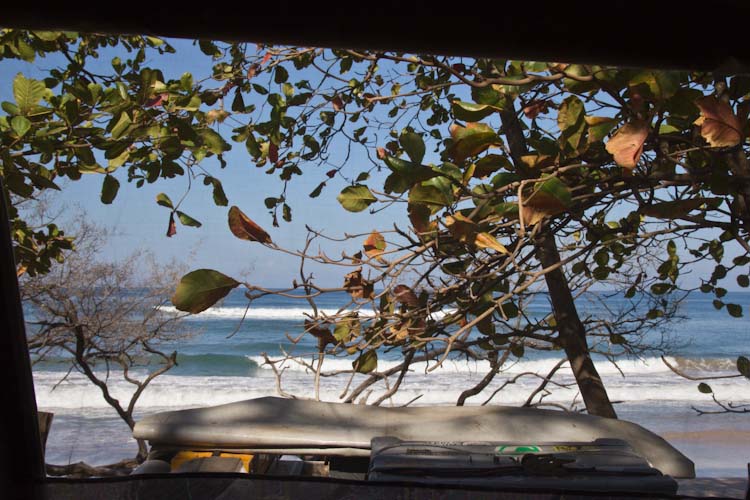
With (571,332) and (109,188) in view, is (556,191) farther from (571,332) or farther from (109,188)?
(571,332)

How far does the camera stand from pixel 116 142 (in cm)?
133

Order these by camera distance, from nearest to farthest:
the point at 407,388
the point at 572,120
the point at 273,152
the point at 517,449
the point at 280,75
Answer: the point at 517,449
the point at 572,120
the point at 273,152
the point at 280,75
the point at 407,388

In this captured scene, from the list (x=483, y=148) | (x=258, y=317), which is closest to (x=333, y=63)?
(x=483, y=148)

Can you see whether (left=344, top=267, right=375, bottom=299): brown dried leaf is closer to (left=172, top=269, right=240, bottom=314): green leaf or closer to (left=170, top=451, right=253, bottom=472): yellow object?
(left=172, top=269, right=240, bottom=314): green leaf

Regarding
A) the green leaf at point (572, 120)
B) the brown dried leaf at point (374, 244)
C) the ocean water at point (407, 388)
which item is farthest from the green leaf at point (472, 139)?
the ocean water at point (407, 388)

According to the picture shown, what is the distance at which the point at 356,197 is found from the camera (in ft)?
4.40

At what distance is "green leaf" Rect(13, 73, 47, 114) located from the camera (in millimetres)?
1300

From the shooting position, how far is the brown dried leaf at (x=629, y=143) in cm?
95

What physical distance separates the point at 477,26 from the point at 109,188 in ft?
3.76

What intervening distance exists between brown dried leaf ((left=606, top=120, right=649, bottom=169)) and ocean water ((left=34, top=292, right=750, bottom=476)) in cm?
240

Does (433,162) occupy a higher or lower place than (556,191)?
higher

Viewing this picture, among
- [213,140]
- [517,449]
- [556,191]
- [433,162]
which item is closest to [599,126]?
[556,191]

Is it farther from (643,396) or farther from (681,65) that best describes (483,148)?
(643,396)

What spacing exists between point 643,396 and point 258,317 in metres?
7.94
